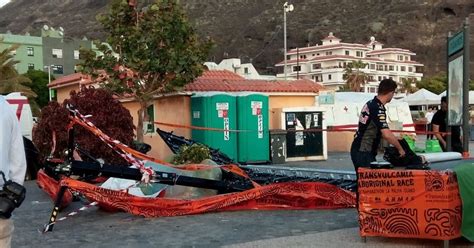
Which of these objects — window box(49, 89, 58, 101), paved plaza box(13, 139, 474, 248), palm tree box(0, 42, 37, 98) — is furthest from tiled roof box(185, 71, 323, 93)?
palm tree box(0, 42, 37, 98)

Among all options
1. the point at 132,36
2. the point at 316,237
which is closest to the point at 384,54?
the point at 132,36

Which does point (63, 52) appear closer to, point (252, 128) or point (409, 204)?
point (252, 128)

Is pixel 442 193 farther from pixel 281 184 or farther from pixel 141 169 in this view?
pixel 141 169

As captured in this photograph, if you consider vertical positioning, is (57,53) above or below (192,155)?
above

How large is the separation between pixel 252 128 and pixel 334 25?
426ft

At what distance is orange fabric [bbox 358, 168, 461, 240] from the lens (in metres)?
6.19

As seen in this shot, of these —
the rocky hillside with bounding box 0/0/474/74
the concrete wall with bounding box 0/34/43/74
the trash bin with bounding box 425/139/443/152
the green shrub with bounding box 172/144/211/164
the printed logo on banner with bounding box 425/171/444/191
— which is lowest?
the trash bin with bounding box 425/139/443/152

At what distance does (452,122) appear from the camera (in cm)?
991

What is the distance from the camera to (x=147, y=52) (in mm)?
16562

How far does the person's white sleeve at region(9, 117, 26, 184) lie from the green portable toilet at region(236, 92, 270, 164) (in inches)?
551

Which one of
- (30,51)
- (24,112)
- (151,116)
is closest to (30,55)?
(30,51)

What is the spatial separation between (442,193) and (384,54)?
124697 mm

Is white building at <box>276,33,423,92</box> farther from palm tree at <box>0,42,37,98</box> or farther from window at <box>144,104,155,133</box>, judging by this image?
window at <box>144,104,155,133</box>

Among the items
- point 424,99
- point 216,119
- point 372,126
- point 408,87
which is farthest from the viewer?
point 408,87
